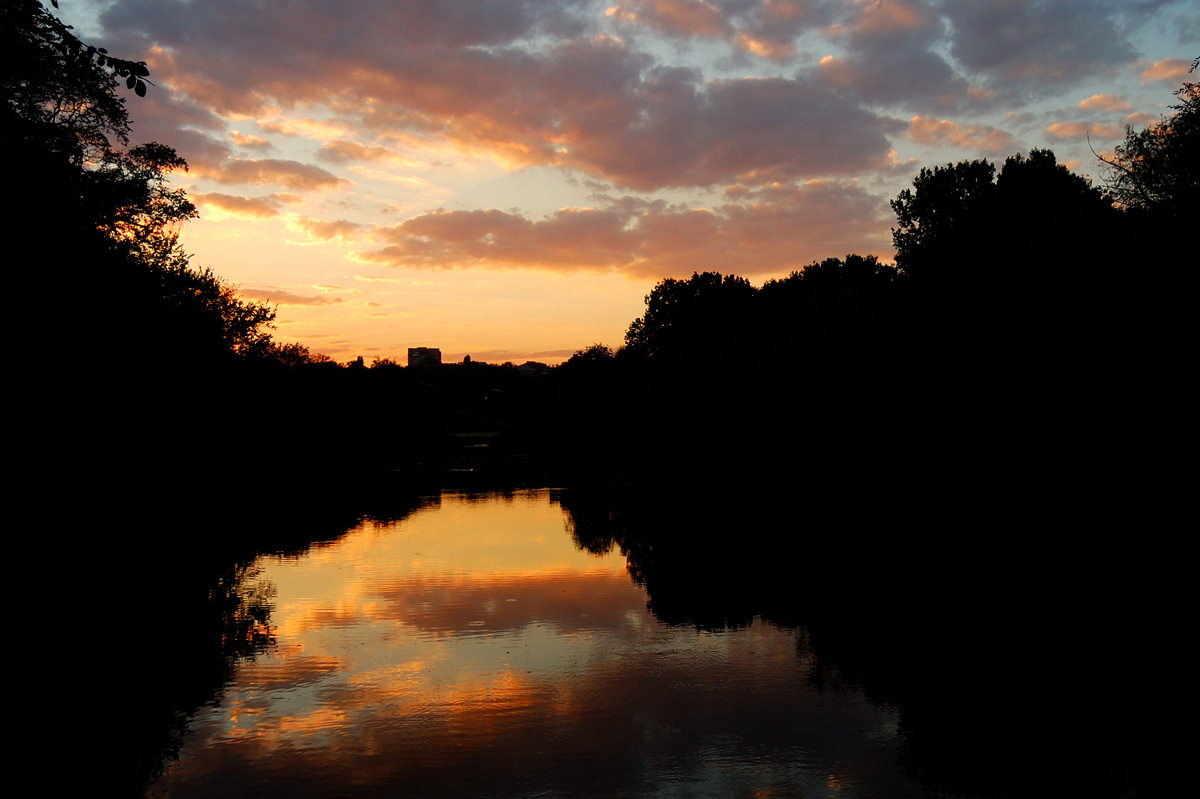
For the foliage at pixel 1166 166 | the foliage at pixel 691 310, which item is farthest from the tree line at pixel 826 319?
the foliage at pixel 691 310

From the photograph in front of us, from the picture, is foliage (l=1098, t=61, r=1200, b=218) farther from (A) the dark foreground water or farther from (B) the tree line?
(A) the dark foreground water

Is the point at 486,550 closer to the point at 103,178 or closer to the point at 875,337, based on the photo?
the point at 875,337

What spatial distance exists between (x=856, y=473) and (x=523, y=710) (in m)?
29.6

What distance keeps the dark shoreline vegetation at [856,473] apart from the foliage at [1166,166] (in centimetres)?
15

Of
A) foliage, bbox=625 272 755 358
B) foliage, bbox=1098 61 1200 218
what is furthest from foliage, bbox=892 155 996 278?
foliage, bbox=625 272 755 358

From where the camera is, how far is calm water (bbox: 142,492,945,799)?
7.95 meters

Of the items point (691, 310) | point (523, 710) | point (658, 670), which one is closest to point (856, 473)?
point (658, 670)

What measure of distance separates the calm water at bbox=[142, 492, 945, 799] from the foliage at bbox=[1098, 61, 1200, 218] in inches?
691

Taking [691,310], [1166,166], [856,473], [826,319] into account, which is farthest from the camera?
[691,310]

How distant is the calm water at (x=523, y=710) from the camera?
313 inches

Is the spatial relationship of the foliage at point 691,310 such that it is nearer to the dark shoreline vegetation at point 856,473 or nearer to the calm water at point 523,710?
the dark shoreline vegetation at point 856,473

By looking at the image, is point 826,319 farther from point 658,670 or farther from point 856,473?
point 658,670

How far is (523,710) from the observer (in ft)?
32.4

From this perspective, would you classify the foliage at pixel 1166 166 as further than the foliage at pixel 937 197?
No
